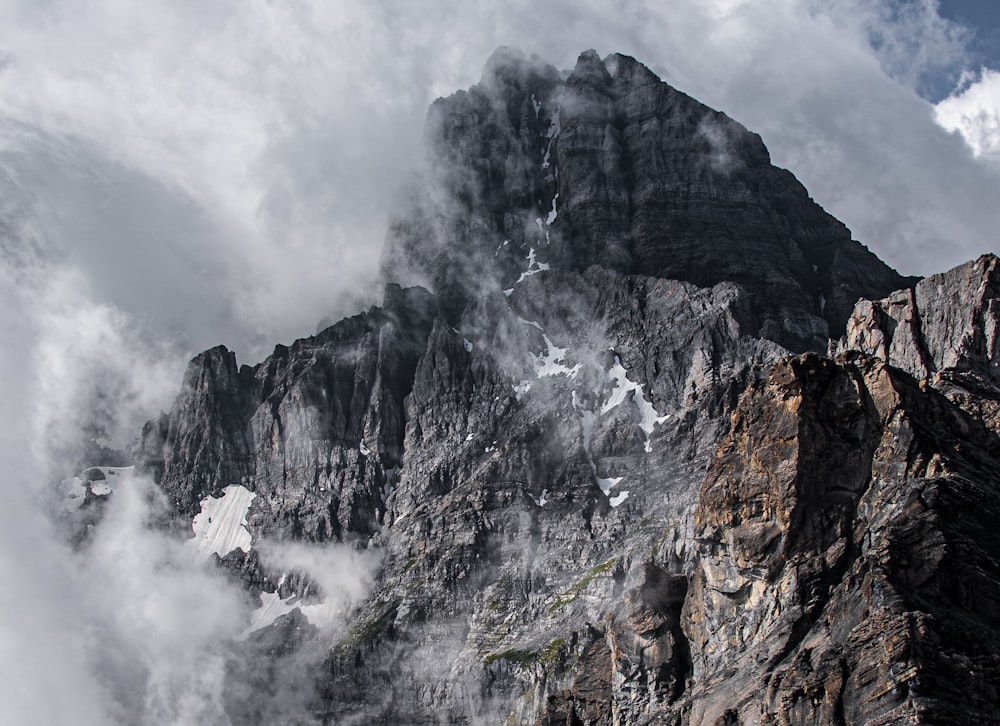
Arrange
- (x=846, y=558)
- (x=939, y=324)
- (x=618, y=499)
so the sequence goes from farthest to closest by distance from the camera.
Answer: (x=618, y=499)
(x=939, y=324)
(x=846, y=558)

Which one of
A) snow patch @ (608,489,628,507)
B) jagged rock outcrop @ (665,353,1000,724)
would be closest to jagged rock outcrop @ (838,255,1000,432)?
jagged rock outcrop @ (665,353,1000,724)

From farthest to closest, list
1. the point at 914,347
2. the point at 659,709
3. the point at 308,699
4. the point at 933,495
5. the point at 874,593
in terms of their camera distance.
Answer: the point at 308,699, the point at 914,347, the point at 659,709, the point at 933,495, the point at 874,593

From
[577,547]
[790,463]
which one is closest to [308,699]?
[577,547]

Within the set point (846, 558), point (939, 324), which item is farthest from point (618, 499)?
point (846, 558)

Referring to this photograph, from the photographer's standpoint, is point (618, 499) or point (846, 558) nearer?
point (846, 558)

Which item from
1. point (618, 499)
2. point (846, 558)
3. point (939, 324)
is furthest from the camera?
point (618, 499)

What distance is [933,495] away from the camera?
233ft

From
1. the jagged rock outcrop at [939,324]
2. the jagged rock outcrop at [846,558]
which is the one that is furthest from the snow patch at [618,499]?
the jagged rock outcrop at [846,558]

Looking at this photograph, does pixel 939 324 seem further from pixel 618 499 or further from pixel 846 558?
pixel 846 558

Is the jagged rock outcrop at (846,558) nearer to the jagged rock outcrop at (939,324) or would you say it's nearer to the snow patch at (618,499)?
the jagged rock outcrop at (939,324)

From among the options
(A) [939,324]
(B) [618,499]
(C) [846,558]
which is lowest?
(C) [846,558]

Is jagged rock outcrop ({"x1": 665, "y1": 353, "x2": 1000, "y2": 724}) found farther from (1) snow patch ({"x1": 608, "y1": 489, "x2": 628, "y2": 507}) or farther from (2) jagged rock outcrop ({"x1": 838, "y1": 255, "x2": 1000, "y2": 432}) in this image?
(1) snow patch ({"x1": 608, "y1": 489, "x2": 628, "y2": 507})

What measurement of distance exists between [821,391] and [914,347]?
6924cm

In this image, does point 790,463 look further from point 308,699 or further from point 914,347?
point 308,699
